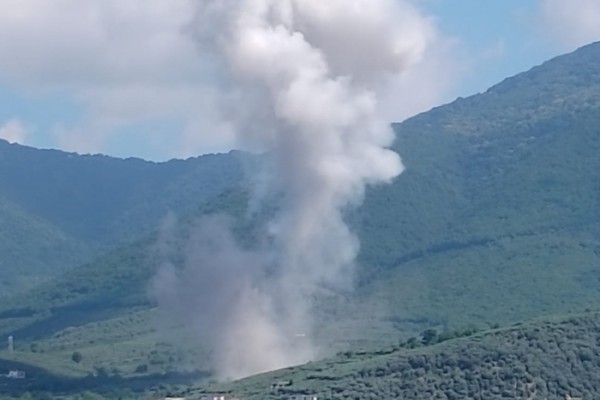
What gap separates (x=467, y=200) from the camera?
194 metres

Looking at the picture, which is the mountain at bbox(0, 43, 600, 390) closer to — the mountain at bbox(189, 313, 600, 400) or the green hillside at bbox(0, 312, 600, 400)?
the green hillside at bbox(0, 312, 600, 400)

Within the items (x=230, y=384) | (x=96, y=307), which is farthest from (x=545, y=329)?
(x=96, y=307)

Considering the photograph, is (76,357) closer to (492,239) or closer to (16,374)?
(16,374)

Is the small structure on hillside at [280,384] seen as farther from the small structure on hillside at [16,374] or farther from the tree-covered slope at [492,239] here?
the tree-covered slope at [492,239]

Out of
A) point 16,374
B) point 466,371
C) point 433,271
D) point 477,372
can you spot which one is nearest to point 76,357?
point 16,374

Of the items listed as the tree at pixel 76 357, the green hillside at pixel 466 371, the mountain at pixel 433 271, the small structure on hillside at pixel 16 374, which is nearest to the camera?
the green hillside at pixel 466 371

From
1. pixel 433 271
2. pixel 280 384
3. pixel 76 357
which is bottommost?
pixel 280 384

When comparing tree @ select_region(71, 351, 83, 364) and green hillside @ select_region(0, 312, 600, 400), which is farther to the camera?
tree @ select_region(71, 351, 83, 364)

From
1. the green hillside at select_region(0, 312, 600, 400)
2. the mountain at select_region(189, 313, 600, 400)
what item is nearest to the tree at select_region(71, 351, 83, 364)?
the green hillside at select_region(0, 312, 600, 400)

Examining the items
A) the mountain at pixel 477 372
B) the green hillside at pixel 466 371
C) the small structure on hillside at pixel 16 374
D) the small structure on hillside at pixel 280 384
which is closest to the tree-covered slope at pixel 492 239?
the small structure on hillside at pixel 16 374

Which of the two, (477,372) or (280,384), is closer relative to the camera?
(477,372)

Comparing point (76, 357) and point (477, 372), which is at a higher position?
point (76, 357)

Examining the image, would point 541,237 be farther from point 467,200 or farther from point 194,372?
point 194,372

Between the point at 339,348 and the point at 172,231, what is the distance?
56110mm
